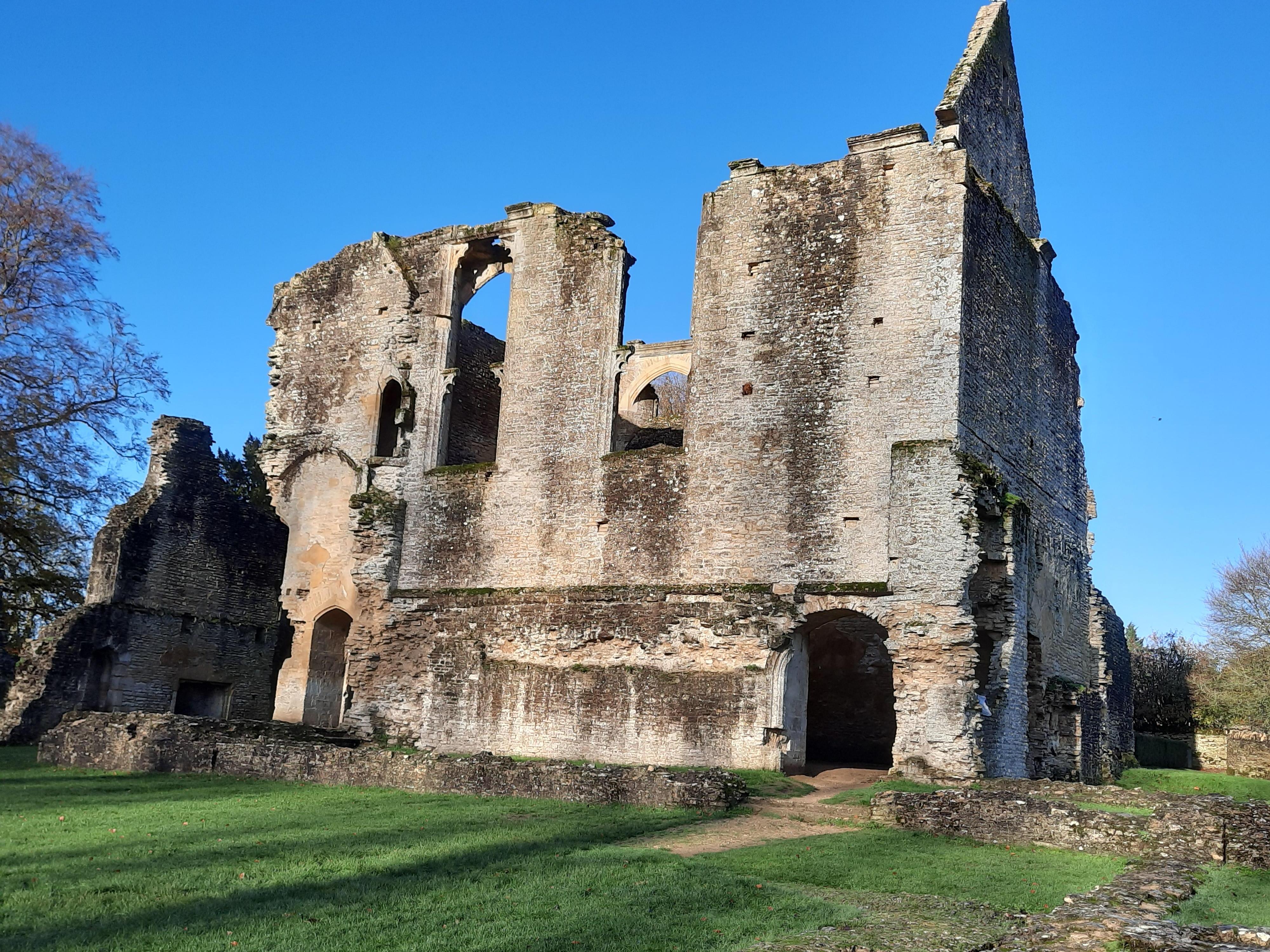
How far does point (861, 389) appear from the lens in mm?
18266

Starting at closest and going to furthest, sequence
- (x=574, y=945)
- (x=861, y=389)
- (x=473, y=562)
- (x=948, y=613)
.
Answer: (x=574, y=945) → (x=948, y=613) → (x=861, y=389) → (x=473, y=562)

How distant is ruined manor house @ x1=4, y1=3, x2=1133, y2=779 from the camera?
1767 centimetres

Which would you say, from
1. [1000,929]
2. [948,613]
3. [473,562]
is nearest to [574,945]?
[1000,929]

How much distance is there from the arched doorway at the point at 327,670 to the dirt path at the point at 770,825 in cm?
1039

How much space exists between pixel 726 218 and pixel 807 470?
4.80 meters

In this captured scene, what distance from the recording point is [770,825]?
43.0 feet

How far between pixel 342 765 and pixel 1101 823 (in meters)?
8.99

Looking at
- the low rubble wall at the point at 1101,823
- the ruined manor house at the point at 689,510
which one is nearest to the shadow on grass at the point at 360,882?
the low rubble wall at the point at 1101,823

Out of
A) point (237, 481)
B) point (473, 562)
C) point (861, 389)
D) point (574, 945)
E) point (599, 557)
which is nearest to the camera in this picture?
point (574, 945)

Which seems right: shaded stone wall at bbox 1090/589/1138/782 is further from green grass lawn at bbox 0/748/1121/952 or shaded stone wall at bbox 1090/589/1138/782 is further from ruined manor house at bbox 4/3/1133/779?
green grass lawn at bbox 0/748/1121/952

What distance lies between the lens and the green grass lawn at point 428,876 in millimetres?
7090

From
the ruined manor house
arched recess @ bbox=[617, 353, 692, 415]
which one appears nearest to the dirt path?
the ruined manor house

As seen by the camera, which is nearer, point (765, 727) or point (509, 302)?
point (765, 727)

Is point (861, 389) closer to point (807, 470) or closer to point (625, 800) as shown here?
point (807, 470)
